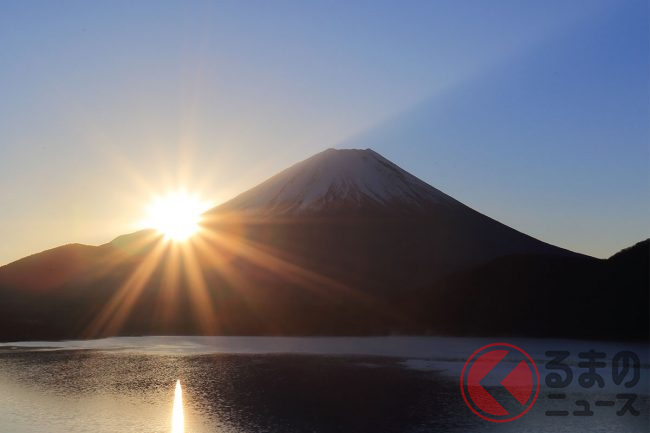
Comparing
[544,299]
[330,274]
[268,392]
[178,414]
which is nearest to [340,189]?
[330,274]

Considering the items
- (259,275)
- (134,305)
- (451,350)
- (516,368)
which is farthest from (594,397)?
(259,275)

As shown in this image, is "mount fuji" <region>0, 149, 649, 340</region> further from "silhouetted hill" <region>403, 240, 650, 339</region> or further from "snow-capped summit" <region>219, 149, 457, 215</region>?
"snow-capped summit" <region>219, 149, 457, 215</region>

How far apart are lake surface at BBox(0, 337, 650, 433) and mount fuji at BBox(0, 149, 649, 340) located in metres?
26.6

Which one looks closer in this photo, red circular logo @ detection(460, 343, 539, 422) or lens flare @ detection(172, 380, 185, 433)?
lens flare @ detection(172, 380, 185, 433)

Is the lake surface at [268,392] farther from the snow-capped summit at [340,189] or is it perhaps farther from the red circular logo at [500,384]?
the snow-capped summit at [340,189]

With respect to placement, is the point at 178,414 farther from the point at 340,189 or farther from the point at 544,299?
the point at 340,189

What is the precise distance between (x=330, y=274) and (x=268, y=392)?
9800 centimetres

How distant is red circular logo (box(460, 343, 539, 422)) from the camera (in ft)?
96.0

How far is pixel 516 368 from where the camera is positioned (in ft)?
144

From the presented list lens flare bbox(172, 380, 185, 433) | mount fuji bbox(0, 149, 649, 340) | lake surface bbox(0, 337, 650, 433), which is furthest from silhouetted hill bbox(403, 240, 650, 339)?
lens flare bbox(172, 380, 185, 433)

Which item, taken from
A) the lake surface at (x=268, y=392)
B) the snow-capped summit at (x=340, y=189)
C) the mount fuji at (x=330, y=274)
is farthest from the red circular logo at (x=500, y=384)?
the snow-capped summit at (x=340, y=189)

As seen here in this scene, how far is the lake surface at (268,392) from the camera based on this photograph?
26.1m

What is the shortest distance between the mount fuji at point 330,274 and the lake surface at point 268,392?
26.6 m

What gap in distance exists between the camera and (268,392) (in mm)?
33844
